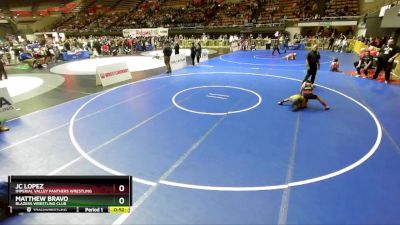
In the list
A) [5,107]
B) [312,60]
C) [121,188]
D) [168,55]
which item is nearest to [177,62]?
[168,55]

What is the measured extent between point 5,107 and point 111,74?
5.64 metres

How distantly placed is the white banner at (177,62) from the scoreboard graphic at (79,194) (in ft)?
48.5

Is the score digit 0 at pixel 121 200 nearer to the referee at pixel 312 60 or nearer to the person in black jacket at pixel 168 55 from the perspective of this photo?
the referee at pixel 312 60

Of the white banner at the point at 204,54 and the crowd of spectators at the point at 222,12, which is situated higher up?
the crowd of spectators at the point at 222,12

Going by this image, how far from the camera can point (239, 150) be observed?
6.27 metres

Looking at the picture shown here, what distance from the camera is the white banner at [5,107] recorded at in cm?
841

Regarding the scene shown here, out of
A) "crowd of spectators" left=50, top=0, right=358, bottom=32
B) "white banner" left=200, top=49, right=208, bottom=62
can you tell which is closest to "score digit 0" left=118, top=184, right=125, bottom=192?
"white banner" left=200, top=49, right=208, bottom=62

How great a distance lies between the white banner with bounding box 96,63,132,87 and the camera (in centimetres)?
1298

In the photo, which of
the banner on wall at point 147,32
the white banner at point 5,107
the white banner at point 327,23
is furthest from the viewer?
the banner on wall at point 147,32

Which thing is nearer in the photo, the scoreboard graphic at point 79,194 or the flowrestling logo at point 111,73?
the scoreboard graphic at point 79,194

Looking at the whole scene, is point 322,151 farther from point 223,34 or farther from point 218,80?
point 223,34

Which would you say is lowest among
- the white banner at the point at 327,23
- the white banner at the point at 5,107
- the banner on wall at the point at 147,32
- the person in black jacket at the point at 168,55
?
the white banner at the point at 5,107

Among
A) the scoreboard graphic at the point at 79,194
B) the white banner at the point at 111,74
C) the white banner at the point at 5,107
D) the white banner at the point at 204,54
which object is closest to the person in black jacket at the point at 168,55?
the white banner at the point at 111,74

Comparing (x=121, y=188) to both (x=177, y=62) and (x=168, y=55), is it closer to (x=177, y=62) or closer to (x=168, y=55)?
(x=168, y=55)
